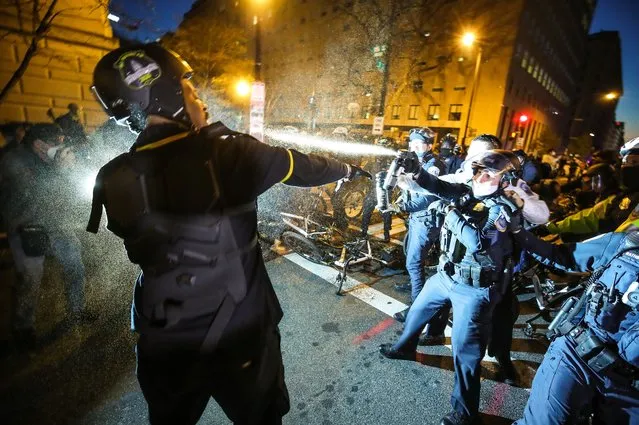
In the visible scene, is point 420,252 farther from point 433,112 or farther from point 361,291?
point 433,112

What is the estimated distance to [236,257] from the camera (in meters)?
1.59

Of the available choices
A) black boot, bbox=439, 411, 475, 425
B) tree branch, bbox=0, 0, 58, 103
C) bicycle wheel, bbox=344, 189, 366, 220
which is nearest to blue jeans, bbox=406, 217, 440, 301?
black boot, bbox=439, 411, 475, 425

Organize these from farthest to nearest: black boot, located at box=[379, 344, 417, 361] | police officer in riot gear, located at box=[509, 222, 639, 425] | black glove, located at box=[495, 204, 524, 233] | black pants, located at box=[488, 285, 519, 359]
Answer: black boot, located at box=[379, 344, 417, 361] < black pants, located at box=[488, 285, 519, 359] < black glove, located at box=[495, 204, 524, 233] < police officer in riot gear, located at box=[509, 222, 639, 425]

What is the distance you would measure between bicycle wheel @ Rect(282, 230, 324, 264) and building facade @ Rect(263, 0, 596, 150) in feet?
46.6

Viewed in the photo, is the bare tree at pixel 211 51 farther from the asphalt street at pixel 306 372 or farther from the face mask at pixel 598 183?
the face mask at pixel 598 183

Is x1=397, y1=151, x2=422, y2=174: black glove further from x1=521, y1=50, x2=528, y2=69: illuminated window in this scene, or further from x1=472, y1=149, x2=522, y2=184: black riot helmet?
x1=521, y1=50, x2=528, y2=69: illuminated window

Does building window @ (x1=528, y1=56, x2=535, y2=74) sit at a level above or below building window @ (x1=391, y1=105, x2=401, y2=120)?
above

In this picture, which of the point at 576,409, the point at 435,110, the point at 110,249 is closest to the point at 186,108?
the point at 576,409

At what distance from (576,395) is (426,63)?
3807 centimetres

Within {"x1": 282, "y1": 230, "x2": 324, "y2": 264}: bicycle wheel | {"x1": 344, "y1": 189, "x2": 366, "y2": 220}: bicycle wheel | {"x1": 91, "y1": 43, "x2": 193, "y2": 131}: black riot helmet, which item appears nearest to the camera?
{"x1": 91, "y1": 43, "x2": 193, "y2": 131}: black riot helmet

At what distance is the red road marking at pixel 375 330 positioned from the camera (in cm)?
392

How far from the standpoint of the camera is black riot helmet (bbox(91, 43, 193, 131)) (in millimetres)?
1538

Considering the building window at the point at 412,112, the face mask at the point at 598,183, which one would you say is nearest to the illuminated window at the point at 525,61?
the building window at the point at 412,112

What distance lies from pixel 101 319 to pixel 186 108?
11.8ft
